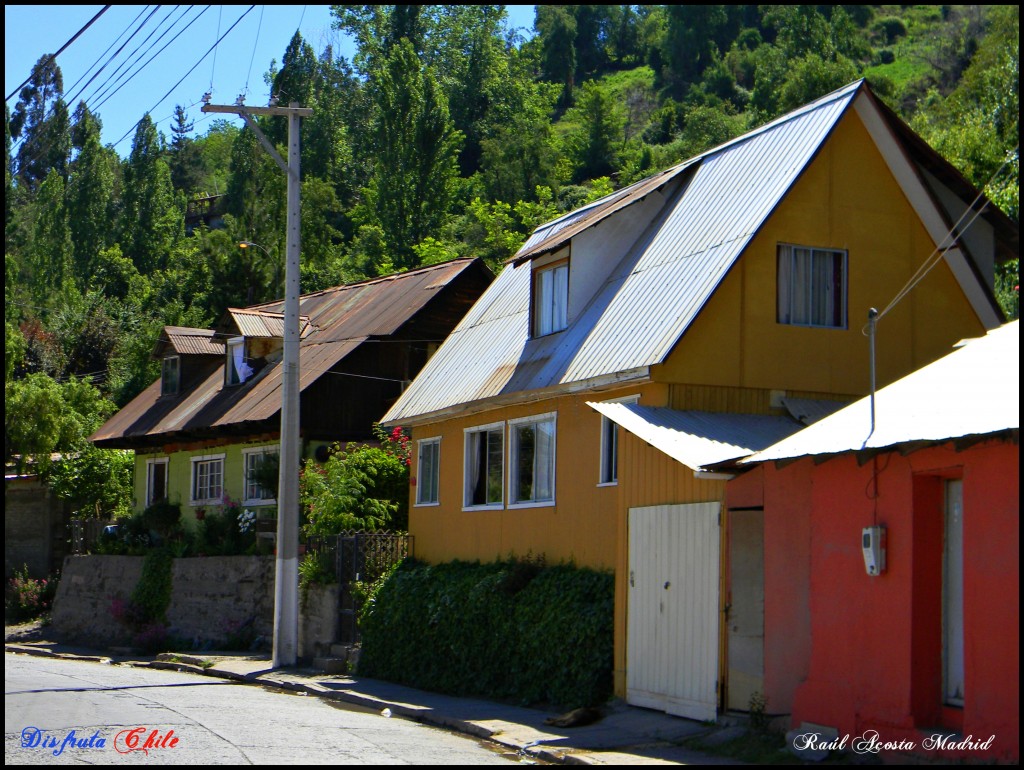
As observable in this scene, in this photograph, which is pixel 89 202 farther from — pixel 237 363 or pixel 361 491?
pixel 361 491

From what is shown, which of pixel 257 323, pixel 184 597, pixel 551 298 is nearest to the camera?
pixel 551 298

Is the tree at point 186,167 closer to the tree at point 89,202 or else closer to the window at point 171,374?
the tree at point 89,202

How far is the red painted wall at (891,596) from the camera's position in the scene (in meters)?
9.75

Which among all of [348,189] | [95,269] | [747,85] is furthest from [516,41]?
[95,269]

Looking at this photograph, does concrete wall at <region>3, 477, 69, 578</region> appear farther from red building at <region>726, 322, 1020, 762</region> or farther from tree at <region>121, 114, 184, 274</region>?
tree at <region>121, 114, 184, 274</region>

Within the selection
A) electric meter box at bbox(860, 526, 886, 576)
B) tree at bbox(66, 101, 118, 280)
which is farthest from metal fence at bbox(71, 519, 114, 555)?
tree at bbox(66, 101, 118, 280)

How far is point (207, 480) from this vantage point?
30.6 m

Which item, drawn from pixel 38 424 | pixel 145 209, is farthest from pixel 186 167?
pixel 38 424

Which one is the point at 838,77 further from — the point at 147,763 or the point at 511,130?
the point at 147,763

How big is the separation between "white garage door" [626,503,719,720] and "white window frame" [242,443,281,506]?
14163 mm

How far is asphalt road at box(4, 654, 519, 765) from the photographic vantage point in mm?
10922

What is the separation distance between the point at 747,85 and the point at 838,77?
58688 millimetres

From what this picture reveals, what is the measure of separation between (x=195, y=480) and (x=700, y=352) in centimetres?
1849

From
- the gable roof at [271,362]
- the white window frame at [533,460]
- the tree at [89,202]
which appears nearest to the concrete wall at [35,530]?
the gable roof at [271,362]
